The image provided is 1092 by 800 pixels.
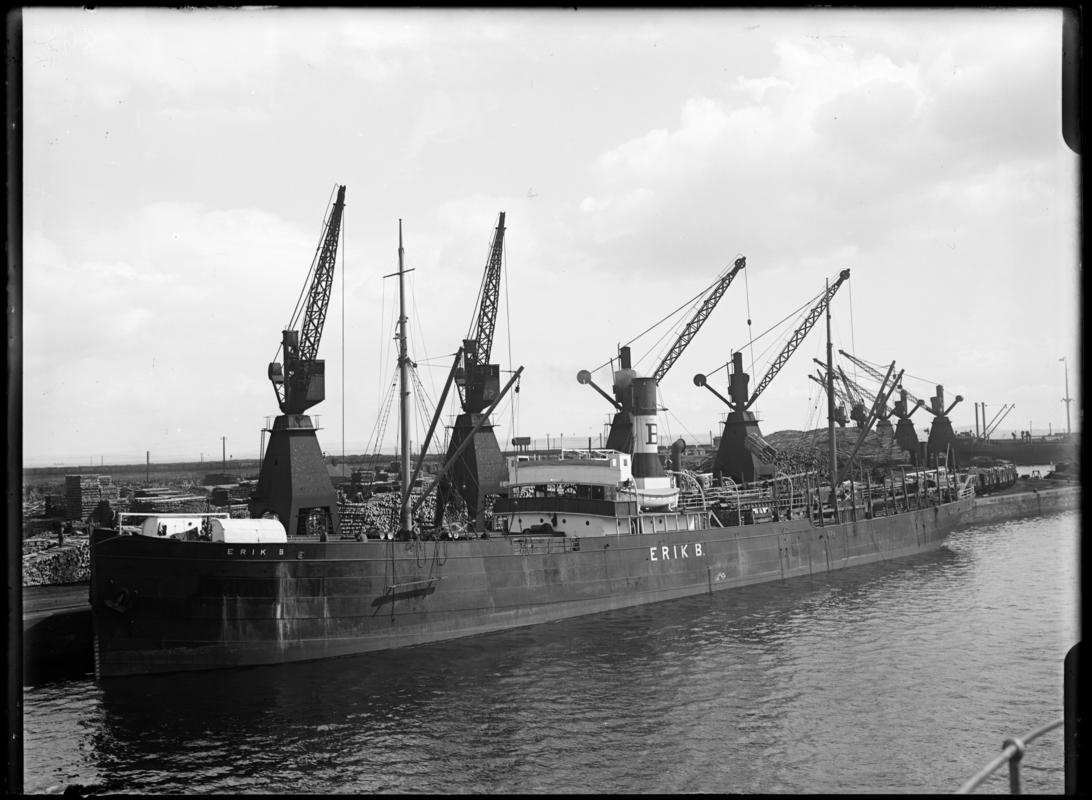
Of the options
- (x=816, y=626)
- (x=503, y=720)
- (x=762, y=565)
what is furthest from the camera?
(x=762, y=565)

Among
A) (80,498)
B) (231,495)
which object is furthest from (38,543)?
(231,495)

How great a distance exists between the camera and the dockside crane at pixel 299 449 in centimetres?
4612

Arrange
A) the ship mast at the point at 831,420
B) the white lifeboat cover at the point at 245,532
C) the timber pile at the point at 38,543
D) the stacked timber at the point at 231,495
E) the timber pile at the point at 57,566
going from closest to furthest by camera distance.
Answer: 1. the white lifeboat cover at the point at 245,532
2. the timber pile at the point at 57,566
3. the timber pile at the point at 38,543
4. the ship mast at the point at 831,420
5. the stacked timber at the point at 231,495

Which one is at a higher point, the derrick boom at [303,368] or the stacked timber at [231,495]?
the derrick boom at [303,368]

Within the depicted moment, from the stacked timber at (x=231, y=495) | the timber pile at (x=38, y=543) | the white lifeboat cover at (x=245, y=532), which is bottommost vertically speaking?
the timber pile at (x=38, y=543)

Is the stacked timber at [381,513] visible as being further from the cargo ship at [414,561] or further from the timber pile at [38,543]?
the timber pile at [38,543]

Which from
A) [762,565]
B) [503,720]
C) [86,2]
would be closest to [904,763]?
[503,720]

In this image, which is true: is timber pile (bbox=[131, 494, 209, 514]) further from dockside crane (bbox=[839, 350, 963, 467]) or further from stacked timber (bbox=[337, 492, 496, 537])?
dockside crane (bbox=[839, 350, 963, 467])

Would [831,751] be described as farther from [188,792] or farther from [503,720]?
[188,792]

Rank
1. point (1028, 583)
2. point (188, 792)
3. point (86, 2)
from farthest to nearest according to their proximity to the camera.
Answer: point (1028, 583)
point (188, 792)
point (86, 2)

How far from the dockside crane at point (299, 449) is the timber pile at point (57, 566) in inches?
382

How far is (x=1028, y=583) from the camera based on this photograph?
140 ft

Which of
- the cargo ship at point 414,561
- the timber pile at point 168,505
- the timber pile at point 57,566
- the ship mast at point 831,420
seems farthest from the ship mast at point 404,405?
the ship mast at point 831,420

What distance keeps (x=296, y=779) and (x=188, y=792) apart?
228 cm
